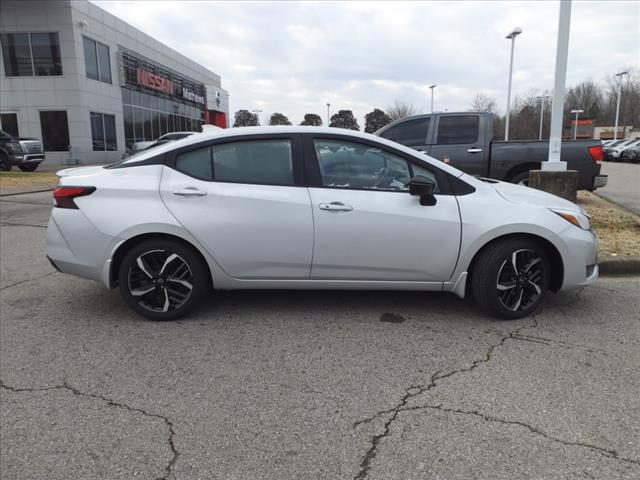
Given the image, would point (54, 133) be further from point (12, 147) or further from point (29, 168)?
point (12, 147)

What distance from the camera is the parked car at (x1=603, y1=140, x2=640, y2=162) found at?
37.1m

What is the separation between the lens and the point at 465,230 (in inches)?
156

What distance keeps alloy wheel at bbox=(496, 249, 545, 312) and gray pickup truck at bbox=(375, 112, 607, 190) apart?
5213mm

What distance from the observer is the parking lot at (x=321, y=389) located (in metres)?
2.39

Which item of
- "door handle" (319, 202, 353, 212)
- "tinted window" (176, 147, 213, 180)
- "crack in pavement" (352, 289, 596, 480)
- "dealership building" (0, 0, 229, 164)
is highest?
"dealership building" (0, 0, 229, 164)

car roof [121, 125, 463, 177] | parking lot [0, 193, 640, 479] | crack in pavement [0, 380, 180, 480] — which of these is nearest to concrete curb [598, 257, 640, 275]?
parking lot [0, 193, 640, 479]

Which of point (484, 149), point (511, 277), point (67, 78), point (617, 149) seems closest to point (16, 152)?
point (67, 78)

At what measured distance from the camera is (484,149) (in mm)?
9047

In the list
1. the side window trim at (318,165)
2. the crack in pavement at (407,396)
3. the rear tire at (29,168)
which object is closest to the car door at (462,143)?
the side window trim at (318,165)

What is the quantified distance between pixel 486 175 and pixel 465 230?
18.5 feet

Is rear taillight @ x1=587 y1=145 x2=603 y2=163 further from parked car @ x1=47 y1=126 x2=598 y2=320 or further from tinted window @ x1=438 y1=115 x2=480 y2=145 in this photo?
parked car @ x1=47 y1=126 x2=598 y2=320

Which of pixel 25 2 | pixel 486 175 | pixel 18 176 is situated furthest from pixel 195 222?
pixel 25 2

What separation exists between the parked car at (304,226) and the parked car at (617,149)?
129 ft

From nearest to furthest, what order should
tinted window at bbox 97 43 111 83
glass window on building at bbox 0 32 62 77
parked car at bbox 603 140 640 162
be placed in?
glass window on building at bbox 0 32 62 77 < tinted window at bbox 97 43 111 83 < parked car at bbox 603 140 640 162
